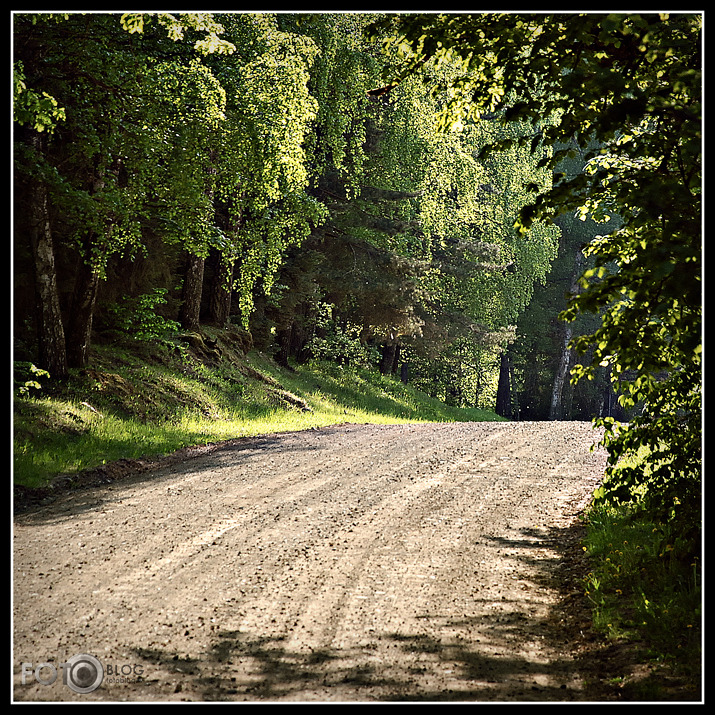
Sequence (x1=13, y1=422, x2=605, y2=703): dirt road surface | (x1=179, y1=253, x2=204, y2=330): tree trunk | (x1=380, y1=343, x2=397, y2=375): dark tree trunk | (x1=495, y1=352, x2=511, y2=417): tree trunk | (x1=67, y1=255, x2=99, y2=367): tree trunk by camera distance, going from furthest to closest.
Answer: (x1=495, y1=352, x2=511, y2=417): tree trunk
(x1=380, y1=343, x2=397, y2=375): dark tree trunk
(x1=179, y1=253, x2=204, y2=330): tree trunk
(x1=67, y1=255, x2=99, y2=367): tree trunk
(x1=13, y1=422, x2=605, y2=703): dirt road surface

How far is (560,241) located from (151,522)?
34.1 m

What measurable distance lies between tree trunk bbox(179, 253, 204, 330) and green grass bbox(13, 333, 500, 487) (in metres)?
1.31

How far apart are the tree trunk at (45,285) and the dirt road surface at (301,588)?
375cm

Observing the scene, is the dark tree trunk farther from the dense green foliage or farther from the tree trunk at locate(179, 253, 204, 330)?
the tree trunk at locate(179, 253, 204, 330)

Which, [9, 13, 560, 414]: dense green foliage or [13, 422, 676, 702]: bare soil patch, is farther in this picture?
[9, 13, 560, 414]: dense green foliage

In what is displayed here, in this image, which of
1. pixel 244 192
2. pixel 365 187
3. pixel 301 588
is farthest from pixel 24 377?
pixel 365 187

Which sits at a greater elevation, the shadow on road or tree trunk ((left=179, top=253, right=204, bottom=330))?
tree trunk ((left=179, top=253, right=204, bottom=330))

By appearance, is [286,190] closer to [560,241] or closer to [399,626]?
[399,626]

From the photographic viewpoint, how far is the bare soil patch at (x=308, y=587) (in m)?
3.80

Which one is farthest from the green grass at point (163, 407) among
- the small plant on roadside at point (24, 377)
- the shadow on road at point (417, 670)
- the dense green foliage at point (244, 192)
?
the shadow on road at point (417, 670)

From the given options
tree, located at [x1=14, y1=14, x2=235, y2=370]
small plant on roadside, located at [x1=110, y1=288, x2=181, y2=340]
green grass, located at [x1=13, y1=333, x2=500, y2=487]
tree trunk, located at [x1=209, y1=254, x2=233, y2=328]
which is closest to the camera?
green grass, located at [x1=13, y1=333, x2=500, y2=487]

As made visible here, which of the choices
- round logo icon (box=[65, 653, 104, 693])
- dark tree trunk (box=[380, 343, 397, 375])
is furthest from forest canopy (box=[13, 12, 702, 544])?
round logo icon (box=[65, 653, 104, 693])

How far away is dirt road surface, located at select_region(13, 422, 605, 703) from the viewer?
3.78 m

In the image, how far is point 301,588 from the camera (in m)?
5.19
